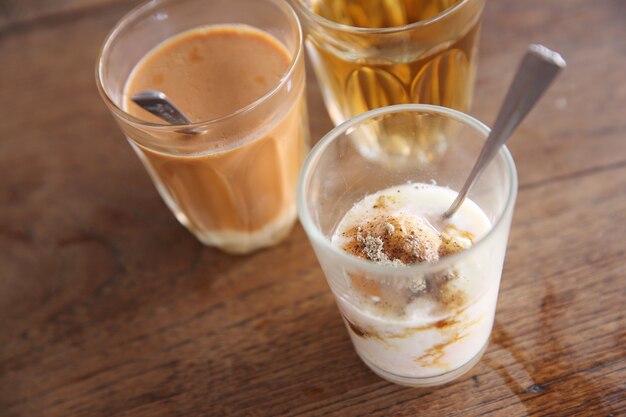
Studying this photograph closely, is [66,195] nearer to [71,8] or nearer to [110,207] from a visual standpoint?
[110,207]

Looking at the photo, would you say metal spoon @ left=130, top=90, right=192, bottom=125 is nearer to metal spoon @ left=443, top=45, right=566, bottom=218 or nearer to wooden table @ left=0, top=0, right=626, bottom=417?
wooden table @ left=0, top=0, right=626, bottom=417

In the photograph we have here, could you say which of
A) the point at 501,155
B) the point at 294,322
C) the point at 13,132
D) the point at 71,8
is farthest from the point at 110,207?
the point at 501,155

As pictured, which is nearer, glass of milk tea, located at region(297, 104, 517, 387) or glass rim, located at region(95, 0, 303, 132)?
glass of milk tea, located at region(297, 104, 517, 387)

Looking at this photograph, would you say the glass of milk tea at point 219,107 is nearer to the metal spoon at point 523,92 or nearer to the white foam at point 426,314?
the white foam at point 426,314

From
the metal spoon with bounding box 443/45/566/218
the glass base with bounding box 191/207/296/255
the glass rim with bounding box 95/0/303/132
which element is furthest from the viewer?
the glass base with bounding box 191/207/296/255

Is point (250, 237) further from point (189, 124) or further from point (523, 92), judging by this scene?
point (523, 92)

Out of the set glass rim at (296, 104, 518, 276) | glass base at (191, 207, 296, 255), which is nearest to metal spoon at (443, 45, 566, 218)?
glass rim at (296, 104, 518, 276)
